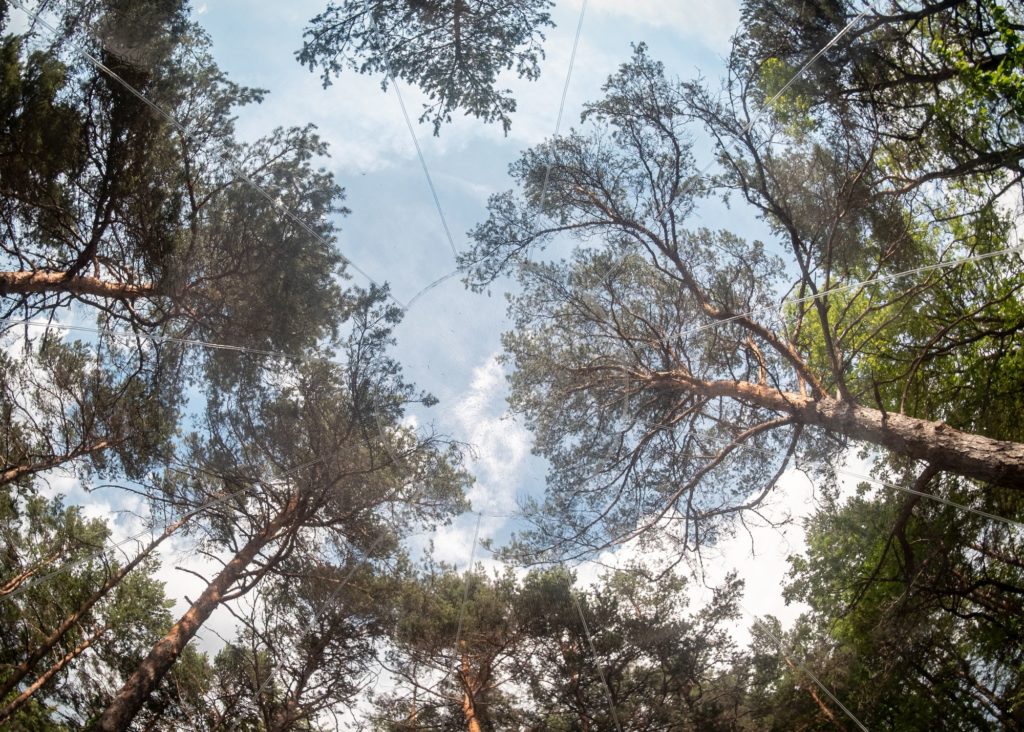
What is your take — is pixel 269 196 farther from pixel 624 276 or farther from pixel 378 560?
pixel 378 560

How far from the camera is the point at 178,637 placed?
7008 millimetres

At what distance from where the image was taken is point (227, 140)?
6.25 m

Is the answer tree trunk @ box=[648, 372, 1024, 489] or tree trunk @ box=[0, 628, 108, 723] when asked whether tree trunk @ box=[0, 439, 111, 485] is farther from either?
tree trunk @ box=[648, 372, 1024, 489]

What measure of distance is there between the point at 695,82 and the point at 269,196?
4.55 metres

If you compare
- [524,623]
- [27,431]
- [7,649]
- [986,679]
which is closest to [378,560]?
[524,623]

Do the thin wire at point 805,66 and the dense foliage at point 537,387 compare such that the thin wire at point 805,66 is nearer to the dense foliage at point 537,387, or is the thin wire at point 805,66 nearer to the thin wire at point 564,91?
the dense foliage at point 537,387

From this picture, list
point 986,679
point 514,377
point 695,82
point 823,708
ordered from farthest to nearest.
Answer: point 823,708 → point 514,377 → point 986,679 → point 695,82

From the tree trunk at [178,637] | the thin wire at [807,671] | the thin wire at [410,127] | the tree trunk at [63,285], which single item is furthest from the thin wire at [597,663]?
the tree trunk at [63,285]

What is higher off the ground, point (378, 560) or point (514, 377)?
point (514, 377)

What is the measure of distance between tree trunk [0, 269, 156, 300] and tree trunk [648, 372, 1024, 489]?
573cm

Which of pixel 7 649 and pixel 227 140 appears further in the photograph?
pixel 7 649

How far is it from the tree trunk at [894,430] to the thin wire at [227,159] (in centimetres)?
382

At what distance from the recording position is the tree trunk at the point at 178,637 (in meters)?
6.23

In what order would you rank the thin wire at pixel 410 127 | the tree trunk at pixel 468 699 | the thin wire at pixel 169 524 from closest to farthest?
the thin wire at pixel 410 127
the thin wire at pixel 169 524
the tree trunk at pixel 468 699
